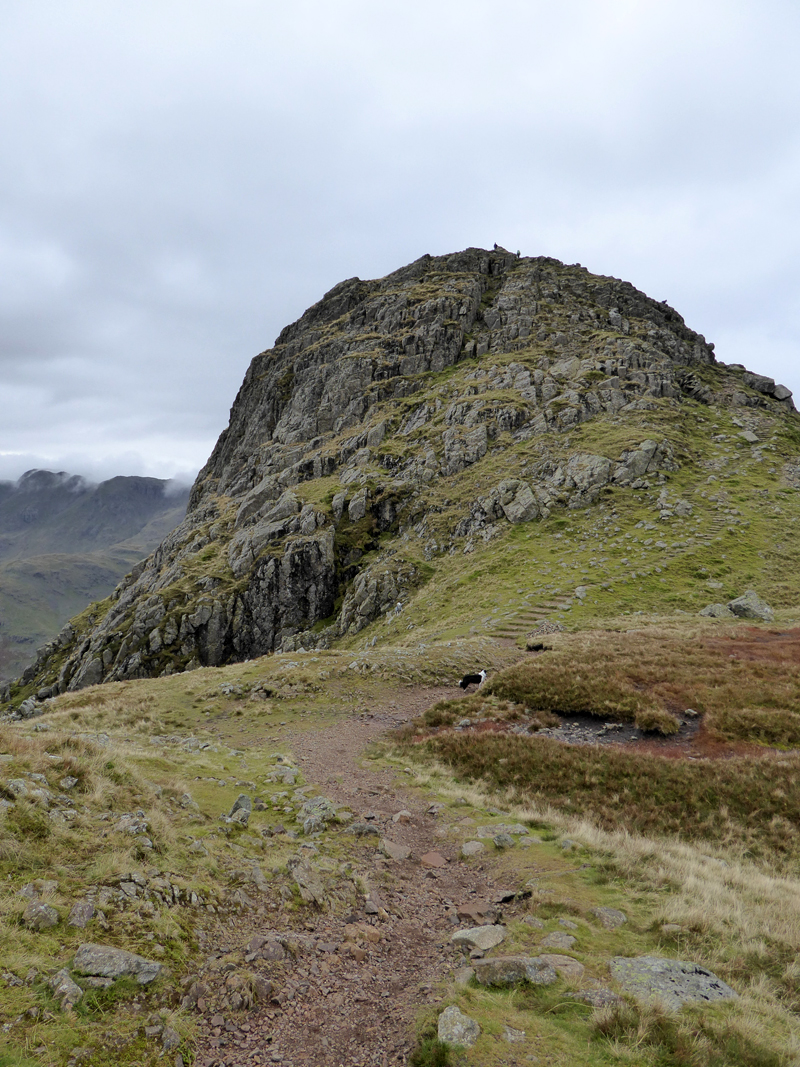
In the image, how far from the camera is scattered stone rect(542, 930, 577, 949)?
8.14 m

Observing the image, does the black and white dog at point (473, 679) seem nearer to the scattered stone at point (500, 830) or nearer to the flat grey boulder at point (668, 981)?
the scattered stone at point (500, 830)

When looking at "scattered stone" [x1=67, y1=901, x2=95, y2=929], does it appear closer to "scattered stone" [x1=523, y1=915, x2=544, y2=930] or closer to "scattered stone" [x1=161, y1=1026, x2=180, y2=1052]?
"scattered stone" [x1=161, y1=1026, x2=180, y2=1052]

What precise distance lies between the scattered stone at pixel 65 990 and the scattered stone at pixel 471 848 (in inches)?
363

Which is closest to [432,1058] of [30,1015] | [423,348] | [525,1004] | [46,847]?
[525,1004]

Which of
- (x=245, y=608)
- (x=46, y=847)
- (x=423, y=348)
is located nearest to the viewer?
(x=46, y=847)

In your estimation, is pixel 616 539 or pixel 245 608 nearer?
pixel 616 539

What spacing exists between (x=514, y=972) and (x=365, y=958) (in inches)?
105

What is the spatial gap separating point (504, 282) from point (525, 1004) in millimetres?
147903

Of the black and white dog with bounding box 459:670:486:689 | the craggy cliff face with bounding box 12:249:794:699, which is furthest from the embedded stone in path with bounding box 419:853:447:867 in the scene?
the craggy cliff face with bounding box 12:249:794:699

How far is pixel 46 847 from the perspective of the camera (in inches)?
314

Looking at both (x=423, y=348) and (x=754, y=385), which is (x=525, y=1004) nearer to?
(x=423, y=348)

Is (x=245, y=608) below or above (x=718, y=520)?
below

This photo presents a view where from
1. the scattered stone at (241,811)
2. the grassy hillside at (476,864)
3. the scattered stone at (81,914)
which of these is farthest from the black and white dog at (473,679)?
the scattered stone at (81,914)

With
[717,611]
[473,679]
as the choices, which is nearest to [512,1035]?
[473,679]
